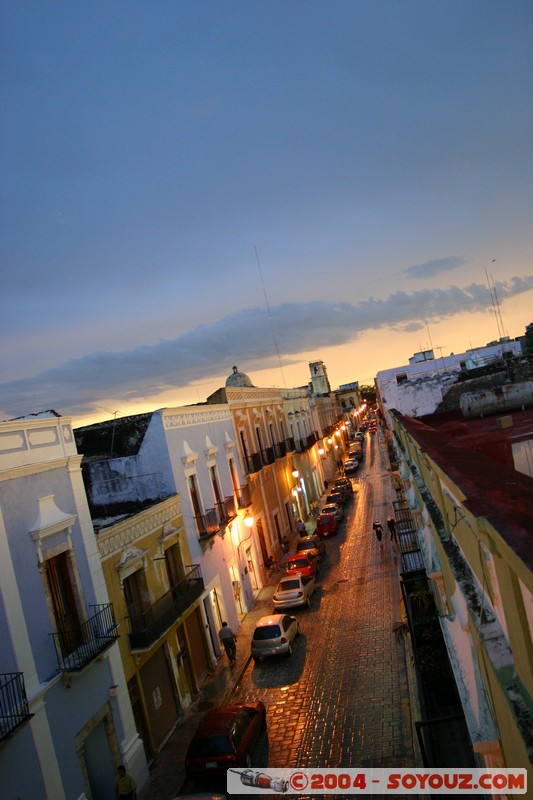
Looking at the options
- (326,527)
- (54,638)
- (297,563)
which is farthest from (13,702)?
(326,527)

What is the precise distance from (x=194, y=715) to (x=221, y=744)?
375 centimetres

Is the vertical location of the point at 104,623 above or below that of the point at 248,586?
above

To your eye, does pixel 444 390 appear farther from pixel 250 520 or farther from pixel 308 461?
pixel 308 461

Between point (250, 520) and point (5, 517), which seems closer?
point (5, 517)

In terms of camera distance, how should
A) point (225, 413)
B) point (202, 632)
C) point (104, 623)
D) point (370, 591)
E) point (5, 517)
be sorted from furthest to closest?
point (225, 413) < point (370, 591) < point (202, 632) < point (104, 623) < point (5, 517)

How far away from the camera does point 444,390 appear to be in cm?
2242

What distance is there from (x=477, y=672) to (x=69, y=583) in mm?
8472

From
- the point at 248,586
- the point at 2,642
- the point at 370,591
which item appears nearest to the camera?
the point at 2,642

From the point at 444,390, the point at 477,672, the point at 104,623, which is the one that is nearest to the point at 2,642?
the point at 104,623

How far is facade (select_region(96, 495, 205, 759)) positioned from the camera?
12.4 m

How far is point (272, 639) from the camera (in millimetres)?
15914

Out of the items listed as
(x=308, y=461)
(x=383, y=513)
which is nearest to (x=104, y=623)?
(x=383, y=513)

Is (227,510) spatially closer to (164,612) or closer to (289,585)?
(289,585)

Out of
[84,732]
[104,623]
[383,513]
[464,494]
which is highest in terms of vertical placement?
[464,494]
